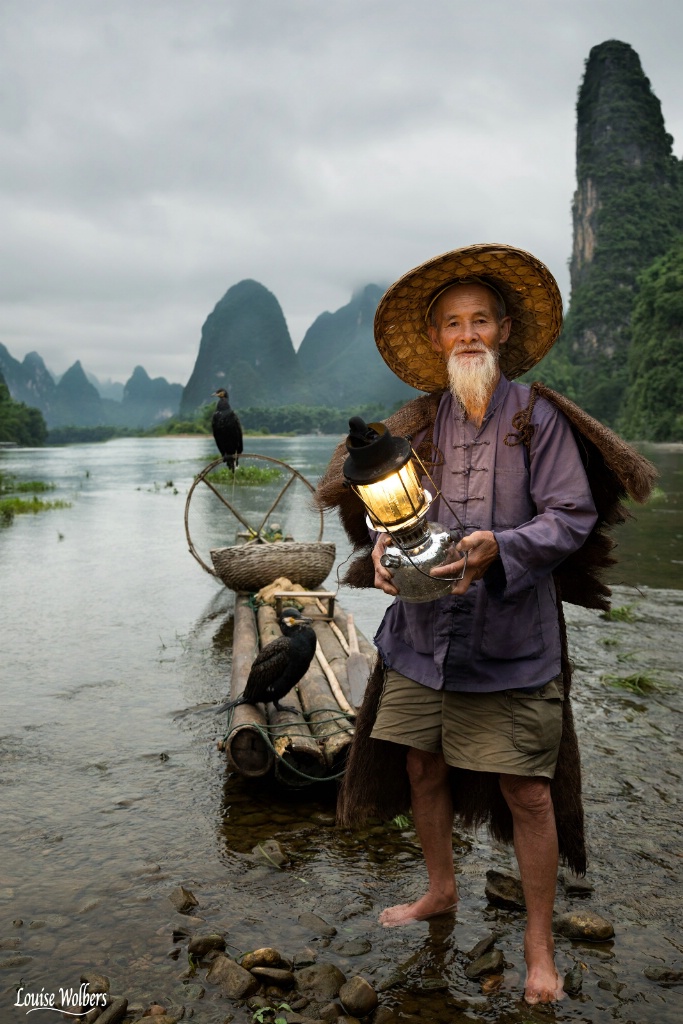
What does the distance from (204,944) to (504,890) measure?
1133 mm

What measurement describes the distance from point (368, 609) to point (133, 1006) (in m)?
5.94

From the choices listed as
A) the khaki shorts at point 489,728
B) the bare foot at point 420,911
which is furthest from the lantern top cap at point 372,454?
the bare foot at point 420,911

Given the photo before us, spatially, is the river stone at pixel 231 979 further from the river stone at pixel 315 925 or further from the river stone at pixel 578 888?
the river stone at pixel 578 888

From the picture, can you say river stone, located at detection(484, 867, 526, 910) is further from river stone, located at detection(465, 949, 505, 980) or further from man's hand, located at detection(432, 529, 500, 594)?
man's hand, located at detection(432, 529, 500, 594)

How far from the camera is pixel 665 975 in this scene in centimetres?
258

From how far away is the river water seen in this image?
2.63 metres

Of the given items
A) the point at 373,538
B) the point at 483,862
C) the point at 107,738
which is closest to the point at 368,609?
the point at 107,738

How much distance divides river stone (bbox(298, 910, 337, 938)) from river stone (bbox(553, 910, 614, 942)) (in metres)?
0.80

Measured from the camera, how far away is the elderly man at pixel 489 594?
2398 millimetres

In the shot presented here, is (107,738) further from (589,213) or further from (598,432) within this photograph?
(589,213)

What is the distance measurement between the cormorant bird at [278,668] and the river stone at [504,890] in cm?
156

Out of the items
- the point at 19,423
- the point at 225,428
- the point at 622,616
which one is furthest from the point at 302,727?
the point at 19,423

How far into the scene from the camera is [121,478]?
30.0 meters

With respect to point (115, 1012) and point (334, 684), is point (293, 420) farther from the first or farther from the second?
point (115, 1012)
